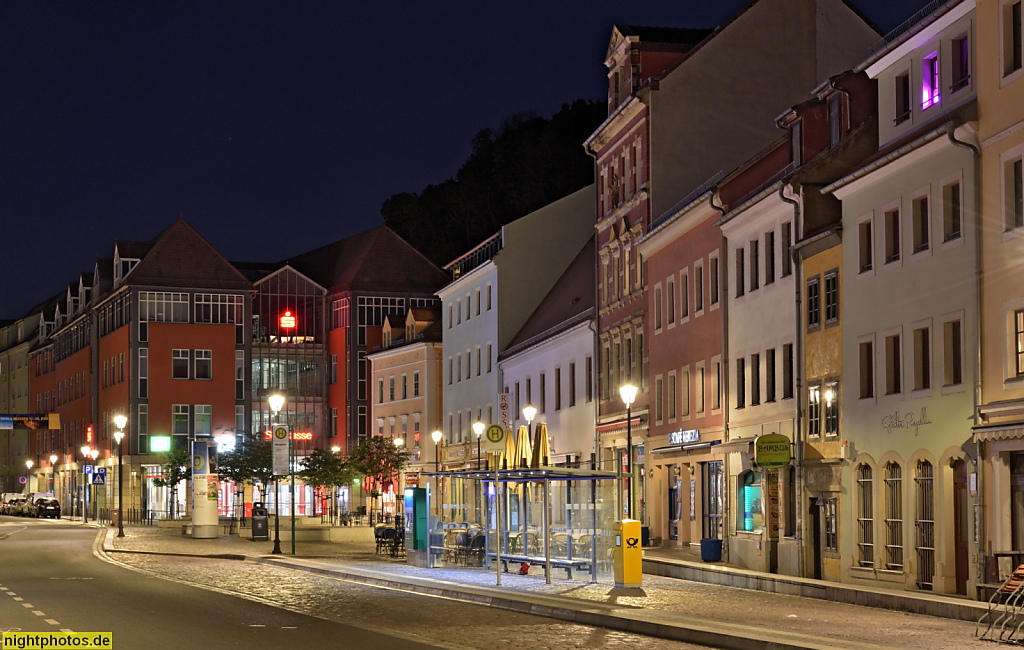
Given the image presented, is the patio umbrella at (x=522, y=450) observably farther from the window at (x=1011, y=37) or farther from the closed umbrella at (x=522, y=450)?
the window at (x=1011, y=37)

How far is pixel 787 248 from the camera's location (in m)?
38.4

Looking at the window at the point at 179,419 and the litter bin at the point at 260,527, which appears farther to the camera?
the window at the point at 179,419

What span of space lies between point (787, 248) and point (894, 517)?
885 centimetres

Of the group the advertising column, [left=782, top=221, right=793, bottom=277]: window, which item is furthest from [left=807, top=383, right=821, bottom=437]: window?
the advertising column

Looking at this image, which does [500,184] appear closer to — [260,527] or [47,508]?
[47,508]

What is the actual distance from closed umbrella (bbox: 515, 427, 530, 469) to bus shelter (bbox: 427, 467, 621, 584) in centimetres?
51

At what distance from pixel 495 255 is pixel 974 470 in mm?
48078

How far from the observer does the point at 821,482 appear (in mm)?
35438

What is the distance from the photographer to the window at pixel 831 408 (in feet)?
115

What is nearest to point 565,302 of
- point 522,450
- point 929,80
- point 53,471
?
point 522,450

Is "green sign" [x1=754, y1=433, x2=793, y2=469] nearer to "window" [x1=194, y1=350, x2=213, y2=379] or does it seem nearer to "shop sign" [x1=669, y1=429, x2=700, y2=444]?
"shop sign" [x1=669, y1=429, x2=700, y2=444]

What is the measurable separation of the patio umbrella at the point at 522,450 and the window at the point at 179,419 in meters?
66.0

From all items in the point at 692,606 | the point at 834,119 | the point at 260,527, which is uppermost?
the point at 834,119

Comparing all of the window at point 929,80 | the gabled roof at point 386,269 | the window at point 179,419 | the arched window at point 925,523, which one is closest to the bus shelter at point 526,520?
the arched window at point 925,523
